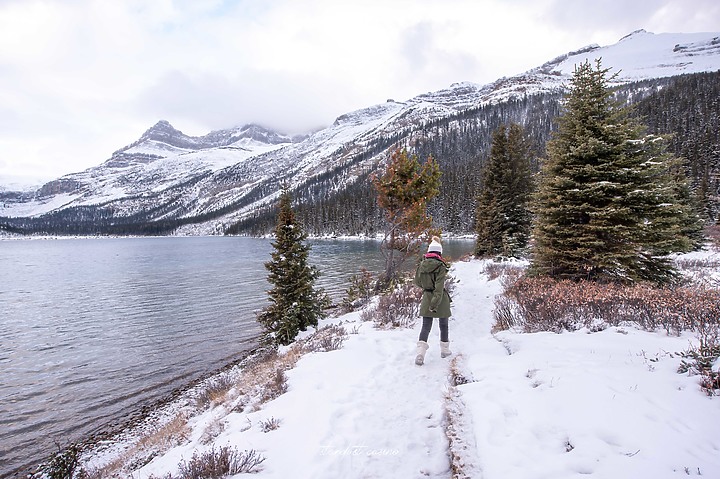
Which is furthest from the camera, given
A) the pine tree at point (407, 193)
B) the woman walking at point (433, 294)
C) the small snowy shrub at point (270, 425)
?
the pine tree at point (407, 193)

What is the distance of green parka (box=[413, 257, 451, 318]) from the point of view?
6.68 metres

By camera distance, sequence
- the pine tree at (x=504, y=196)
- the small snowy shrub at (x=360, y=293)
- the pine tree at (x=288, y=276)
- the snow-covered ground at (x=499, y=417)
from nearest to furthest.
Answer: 1. the snow-covered ground at (x=499, y=417)
2. the pine tree at (x=288, y=276)
3. the small snowy shrub at (x=360, y=293)
4. the pine tree at (x=504, y=196)

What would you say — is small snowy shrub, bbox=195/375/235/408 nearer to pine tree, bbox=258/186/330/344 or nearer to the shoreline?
the shoreline

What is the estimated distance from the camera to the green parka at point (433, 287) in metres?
6.68

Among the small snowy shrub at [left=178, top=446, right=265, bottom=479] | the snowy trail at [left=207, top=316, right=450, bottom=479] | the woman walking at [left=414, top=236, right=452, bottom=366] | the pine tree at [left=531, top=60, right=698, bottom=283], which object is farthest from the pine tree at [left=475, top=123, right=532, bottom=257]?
the small snowy shrub at [left=178, top=446, right=265, bottom=479]

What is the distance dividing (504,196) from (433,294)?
20.8m

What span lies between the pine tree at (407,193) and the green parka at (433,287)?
9.35 metres

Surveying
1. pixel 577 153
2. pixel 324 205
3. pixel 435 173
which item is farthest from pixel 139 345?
pixel 324 205

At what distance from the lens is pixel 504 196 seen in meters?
24.9

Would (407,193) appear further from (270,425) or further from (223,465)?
(223,465)

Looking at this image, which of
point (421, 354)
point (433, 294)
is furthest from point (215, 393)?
point (433, 294)

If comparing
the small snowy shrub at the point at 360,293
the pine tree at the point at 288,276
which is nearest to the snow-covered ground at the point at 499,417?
the pine tree at the point at 288,276

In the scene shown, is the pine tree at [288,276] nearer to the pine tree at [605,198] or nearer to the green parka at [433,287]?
the green parka at [433,287]

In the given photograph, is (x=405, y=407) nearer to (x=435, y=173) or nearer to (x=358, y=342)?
(x=358, y=342)
